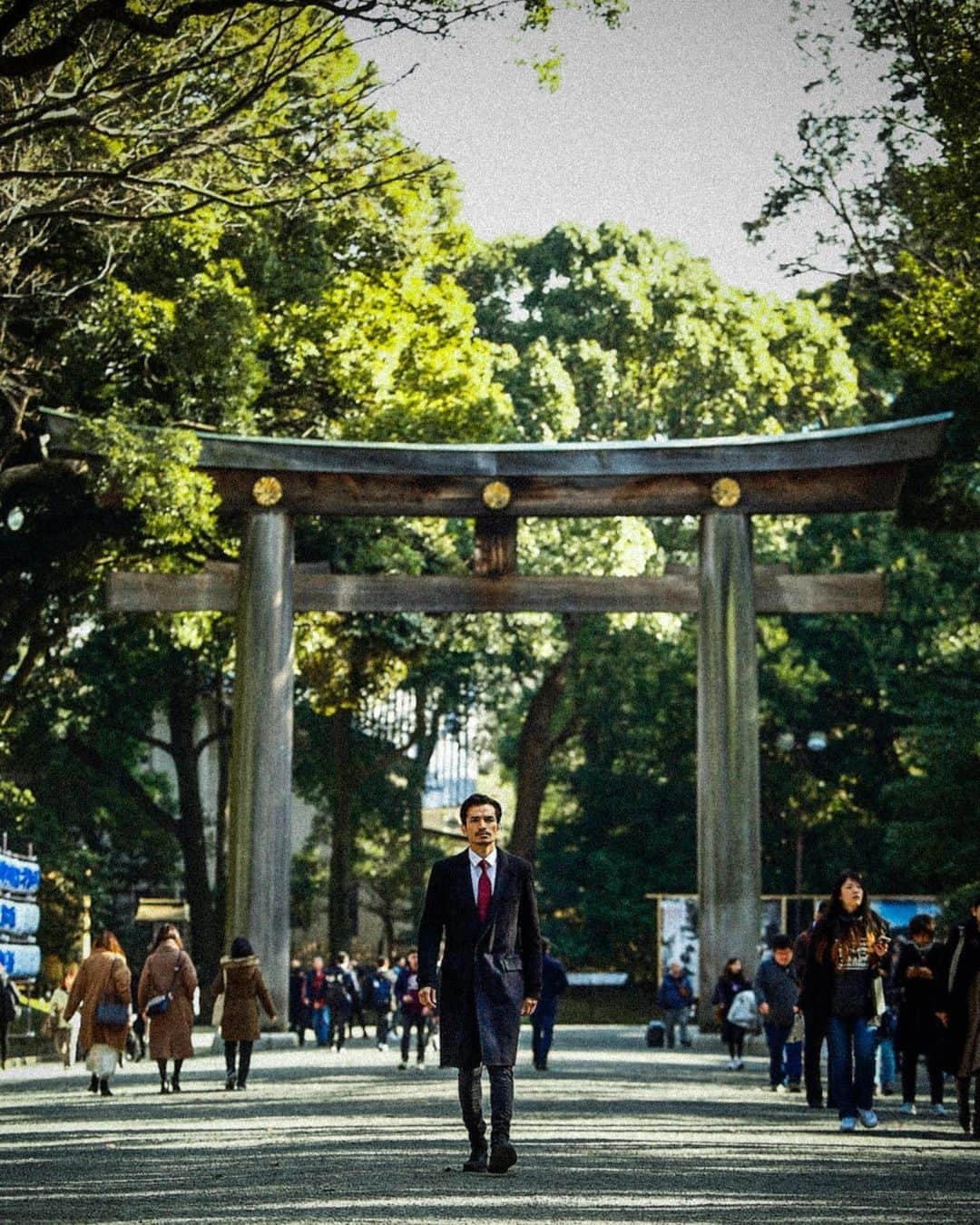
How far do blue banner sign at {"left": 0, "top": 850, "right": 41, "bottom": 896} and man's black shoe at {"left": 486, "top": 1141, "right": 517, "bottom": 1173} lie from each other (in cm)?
1808

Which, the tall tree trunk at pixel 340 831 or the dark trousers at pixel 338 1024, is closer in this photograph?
the dark trousers at pixel 338 1024

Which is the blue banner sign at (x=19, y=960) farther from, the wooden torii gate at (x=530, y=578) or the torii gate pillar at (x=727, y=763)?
the torii gate pillar at (x=727, y=763)

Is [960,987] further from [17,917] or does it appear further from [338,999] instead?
[338,999]

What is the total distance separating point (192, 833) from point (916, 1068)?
2994 cm

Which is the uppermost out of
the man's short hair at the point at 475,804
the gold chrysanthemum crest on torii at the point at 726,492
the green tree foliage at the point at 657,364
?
the green tree foliage at the point at 657,364

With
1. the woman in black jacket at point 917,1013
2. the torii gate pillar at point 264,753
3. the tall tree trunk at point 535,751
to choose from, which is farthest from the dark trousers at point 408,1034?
the tall tree trunk at point 535,751

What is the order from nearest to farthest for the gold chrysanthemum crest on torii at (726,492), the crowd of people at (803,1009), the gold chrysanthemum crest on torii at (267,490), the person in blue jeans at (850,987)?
1. the person in blue jeans at (850,987)
2. the crowd of people at (803,1009)
3. the gold chrysanthemum crest on torii at (726,492)
4. the gold chrysanthemum crest on torii at (267,490)

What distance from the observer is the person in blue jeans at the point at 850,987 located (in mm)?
13680

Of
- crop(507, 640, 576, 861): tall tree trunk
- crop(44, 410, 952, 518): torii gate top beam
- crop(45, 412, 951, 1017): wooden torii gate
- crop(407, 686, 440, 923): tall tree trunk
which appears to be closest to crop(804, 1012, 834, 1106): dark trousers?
crop(45, 412, 951, 1017): wooden torii gate

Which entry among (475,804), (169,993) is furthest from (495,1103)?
(169,993)

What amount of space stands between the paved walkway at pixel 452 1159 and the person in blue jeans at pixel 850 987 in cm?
30

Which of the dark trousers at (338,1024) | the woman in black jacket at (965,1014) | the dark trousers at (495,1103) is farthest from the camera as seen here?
the dark trousers at (338,1024)

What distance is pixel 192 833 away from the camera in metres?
44.9

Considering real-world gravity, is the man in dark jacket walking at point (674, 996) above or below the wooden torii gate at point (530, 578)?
below
